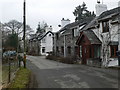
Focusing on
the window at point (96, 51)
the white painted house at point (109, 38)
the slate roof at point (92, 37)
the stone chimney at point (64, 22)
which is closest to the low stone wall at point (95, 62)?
the white painted house at point (109, 38)

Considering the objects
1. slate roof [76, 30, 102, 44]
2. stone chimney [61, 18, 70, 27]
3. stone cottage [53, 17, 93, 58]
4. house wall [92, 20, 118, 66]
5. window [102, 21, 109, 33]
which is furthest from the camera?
stone chimney [61, 18, 70, 27]

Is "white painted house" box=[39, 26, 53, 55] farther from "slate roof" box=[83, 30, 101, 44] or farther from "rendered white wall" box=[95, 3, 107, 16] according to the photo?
"slate roof" box=[83, 30, 101, 44]

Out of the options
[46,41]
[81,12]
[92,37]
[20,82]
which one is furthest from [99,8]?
[81,12]

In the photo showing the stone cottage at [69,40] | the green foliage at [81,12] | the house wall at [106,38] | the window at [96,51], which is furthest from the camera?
the green foliage at [81,12]

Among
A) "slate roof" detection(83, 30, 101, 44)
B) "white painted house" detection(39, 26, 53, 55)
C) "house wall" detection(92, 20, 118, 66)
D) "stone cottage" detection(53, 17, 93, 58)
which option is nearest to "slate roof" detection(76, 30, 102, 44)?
"slate roof" detection(83, 30, 101, 44)

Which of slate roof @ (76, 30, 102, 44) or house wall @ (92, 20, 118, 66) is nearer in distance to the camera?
house wall @ (92, 20, 118, 66)

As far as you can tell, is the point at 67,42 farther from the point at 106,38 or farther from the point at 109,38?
the point at 109,38

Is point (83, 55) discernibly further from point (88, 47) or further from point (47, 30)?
point (47, 30)

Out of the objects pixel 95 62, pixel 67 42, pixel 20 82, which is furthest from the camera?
pixel 67 42

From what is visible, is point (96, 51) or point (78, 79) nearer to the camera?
point (78, 79)

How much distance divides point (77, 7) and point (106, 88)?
233ft

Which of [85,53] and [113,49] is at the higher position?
[113,49]

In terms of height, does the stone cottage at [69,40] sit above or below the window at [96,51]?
above

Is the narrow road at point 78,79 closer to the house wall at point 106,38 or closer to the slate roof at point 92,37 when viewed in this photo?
the house wall at point 106,38
